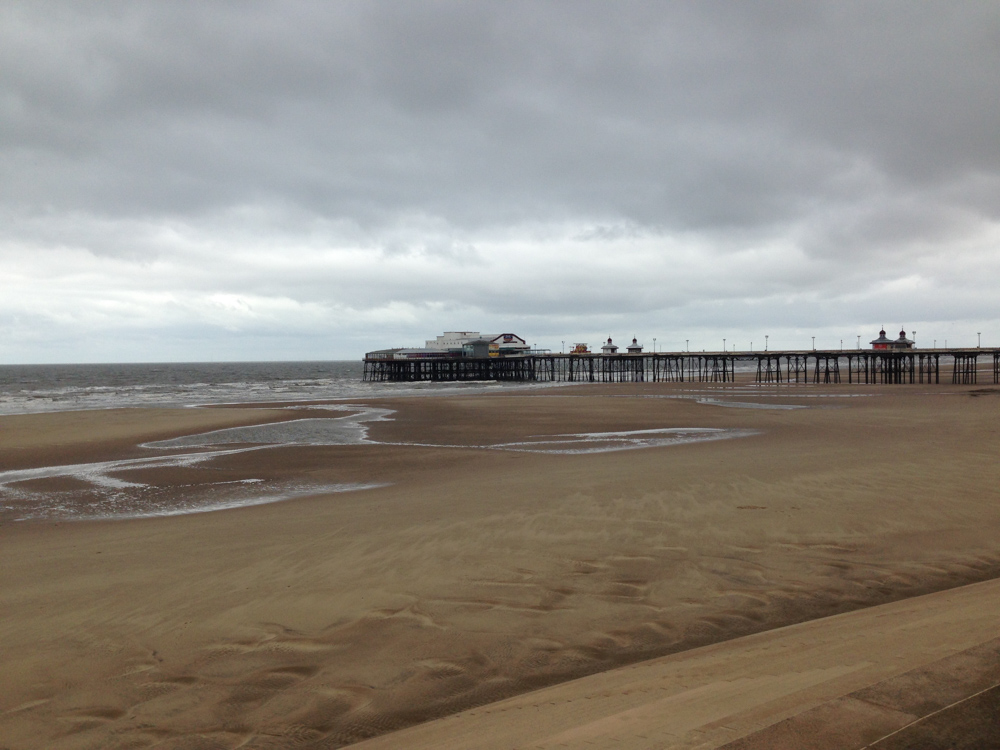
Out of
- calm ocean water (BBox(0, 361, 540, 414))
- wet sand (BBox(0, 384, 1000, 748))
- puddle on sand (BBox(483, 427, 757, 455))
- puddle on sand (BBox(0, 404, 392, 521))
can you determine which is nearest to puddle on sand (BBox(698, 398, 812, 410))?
puddle on sand (BBox(483, 427, 757, 455))

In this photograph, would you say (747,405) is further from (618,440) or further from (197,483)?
(197,483)

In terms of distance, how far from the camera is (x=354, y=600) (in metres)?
6.04

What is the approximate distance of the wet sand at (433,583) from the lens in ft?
14.2

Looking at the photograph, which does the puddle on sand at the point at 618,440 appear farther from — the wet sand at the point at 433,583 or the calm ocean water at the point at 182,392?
the calm ocean water at the point at 182,392

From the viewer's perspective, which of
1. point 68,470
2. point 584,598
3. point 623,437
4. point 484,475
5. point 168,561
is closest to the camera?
point 584,598

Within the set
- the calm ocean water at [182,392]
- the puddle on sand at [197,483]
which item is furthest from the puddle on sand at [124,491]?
the calm ocean water at [182,392]

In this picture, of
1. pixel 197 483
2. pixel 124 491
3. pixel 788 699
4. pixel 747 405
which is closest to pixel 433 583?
pixel 788 699

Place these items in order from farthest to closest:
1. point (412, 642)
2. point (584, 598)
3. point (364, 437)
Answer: point (364, 437)
point (584, 598)
point (412, 642)

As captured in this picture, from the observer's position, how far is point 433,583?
6.45 meters

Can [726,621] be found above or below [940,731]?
below

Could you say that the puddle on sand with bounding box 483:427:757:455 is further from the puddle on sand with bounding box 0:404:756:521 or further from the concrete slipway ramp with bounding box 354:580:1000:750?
the concrete slipway ramp with bounding box 354:580:1000:750

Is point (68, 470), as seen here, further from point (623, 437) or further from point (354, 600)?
point (623, 437)

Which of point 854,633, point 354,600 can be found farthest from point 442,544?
point 854,633

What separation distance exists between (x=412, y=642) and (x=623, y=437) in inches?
614
